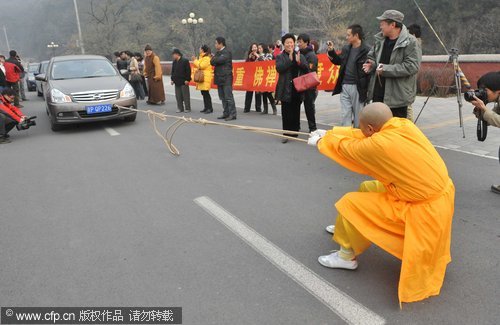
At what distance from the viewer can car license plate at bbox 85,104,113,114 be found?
7771mm

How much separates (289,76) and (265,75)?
3.68 metres

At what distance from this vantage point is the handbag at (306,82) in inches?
245

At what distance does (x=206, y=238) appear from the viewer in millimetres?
3340

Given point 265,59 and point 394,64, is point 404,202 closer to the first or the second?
point 394,64

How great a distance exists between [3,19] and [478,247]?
482ft

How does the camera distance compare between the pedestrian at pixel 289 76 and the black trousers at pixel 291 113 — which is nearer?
the pedestrian at pixel 289 76

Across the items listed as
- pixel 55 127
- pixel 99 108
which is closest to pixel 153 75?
pixel 55 127

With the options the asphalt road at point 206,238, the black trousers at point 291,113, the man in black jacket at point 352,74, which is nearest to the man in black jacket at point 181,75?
the black trousers at point 291,113

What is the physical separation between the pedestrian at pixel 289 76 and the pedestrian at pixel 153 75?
21.9ft

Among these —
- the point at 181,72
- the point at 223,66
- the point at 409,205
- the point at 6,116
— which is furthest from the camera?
the point at 181,72

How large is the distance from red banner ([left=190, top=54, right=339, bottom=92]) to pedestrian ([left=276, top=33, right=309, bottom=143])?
9.75 ft

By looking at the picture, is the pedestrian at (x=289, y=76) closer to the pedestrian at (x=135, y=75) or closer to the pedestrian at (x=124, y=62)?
the pedestrian at (x=135, y=75)

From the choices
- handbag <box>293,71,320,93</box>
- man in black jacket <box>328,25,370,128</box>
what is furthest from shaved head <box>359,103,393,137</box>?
handbag <box>293,71,320,93</box>

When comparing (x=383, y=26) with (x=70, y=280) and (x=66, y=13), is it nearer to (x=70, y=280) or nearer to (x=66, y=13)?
(x=70, y=280)
